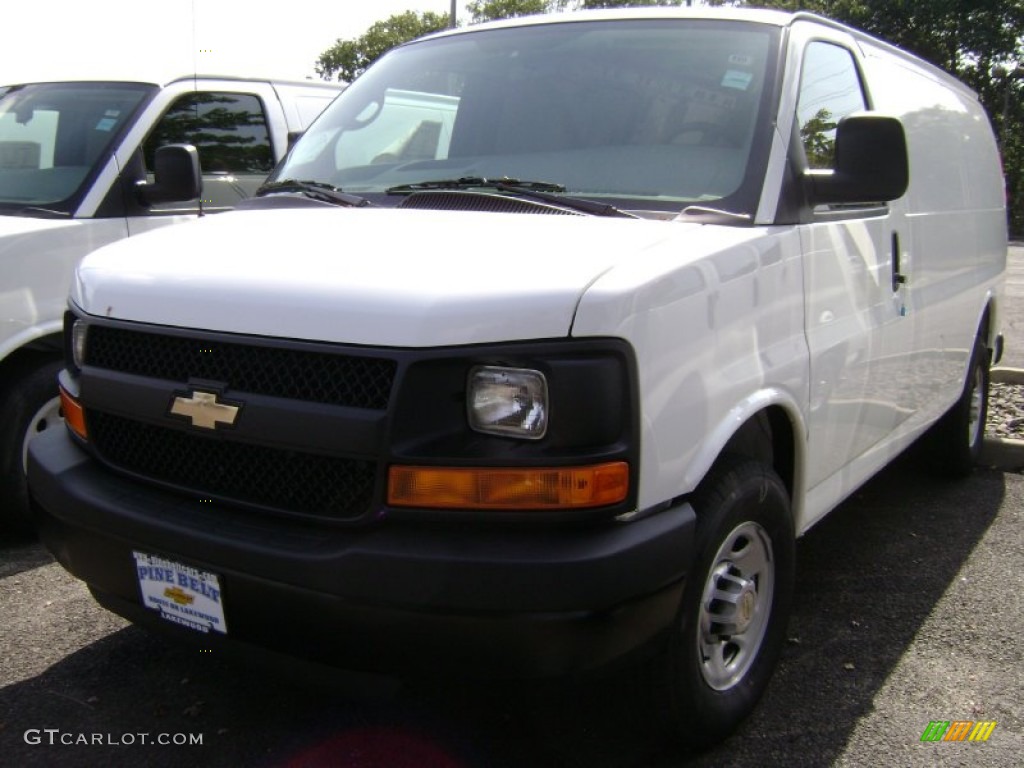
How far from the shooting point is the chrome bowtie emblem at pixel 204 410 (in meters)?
2.41

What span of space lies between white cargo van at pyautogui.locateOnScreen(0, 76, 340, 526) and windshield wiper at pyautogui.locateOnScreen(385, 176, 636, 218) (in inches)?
51.9

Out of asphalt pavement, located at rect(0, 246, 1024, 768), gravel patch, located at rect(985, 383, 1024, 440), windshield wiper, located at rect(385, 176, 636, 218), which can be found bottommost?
gravel patch, located at rect(985, 383, 1024, 440)

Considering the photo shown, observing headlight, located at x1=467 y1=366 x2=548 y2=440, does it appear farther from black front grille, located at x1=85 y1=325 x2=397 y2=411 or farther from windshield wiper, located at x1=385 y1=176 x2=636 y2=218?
windshield wiper, located at x1=385 y1=176 x2=636 y2=218

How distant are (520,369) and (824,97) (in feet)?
6.34

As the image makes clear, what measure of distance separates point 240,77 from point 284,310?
12.6 ft

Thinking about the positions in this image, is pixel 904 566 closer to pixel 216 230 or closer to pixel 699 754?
pixel 699 754

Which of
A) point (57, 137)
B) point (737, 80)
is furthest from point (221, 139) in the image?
point (737, 80)

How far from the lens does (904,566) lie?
438 centimetres

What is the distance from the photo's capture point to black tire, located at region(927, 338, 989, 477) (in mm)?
5414

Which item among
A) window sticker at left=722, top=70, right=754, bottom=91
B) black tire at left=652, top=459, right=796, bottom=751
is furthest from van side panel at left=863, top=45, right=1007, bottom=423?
black tire at left=652, top=459, right=796, bottom=751

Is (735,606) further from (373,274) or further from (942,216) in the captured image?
(942,216)

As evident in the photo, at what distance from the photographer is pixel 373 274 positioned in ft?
7.80

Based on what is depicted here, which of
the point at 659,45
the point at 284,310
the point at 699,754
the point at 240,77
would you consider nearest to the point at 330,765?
the point at 699,754

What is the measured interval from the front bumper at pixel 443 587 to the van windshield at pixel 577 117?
1.18 meters
